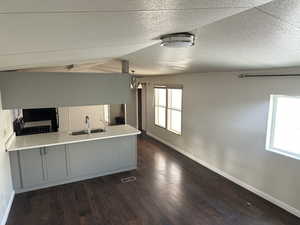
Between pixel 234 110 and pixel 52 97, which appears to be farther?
pixel 234 110

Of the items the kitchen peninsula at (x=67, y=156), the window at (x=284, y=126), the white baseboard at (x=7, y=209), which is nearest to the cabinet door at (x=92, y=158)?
the kitchen peninsula at (x=67, y=156)

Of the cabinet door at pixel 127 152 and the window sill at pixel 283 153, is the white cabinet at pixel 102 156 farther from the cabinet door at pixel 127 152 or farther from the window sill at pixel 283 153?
the window sill at pixel 283 153

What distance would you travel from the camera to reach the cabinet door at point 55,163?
3.72 metres

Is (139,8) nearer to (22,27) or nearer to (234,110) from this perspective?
(22,27)

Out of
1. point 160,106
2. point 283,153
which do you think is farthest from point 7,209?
point 160,106

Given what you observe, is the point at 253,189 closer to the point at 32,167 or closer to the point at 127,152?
the point at 127,152

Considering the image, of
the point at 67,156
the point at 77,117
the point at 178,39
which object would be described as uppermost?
the point at 178,39

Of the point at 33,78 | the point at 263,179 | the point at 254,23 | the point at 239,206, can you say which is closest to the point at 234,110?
the point at 263,179

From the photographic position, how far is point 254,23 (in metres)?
1.09

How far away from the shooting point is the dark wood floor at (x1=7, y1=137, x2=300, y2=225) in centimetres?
288

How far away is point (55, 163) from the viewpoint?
378cm

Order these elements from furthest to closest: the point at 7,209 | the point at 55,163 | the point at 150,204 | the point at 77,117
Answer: the point at 77,117
the point at 55,163
the point at 150,204
the point at 7,209

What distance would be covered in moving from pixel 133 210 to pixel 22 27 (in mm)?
3022

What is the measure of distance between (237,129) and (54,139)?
3543mm
